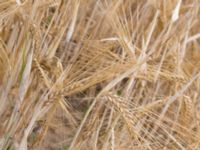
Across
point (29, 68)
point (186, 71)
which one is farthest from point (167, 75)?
point (29, 68)

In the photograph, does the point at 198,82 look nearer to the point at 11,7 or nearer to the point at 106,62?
the point at 106,62

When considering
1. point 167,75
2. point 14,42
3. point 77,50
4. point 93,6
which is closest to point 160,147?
point 167,75

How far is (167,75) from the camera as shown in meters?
1.31

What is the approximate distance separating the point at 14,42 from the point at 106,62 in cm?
26

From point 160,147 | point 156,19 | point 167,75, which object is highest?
point 156,19

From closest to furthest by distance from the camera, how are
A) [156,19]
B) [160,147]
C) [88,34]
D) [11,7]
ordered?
[11,7] → [160,147] → [156,19] → [88,34]

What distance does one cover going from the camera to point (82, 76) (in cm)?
133

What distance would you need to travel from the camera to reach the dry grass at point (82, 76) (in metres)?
1.17

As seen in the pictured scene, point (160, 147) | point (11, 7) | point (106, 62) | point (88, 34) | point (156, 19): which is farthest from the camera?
point (88, 34)

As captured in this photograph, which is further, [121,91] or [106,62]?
[121,91]

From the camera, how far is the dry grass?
46.2 inches

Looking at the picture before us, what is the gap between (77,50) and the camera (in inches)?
→ 54.4

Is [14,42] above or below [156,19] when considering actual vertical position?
above

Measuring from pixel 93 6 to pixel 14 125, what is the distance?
0.63 meters
